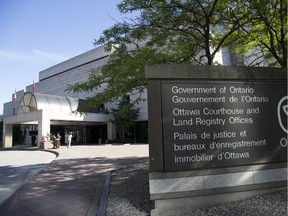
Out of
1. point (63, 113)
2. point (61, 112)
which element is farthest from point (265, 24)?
point (63, 113)

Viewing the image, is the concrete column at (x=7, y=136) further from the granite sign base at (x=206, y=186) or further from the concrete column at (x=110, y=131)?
the granite sign base at (x=206, y=186)

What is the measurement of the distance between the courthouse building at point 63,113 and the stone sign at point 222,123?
797 centimetres

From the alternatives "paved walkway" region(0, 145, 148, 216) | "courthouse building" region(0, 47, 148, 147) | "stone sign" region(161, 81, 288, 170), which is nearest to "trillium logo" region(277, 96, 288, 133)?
"stone sign" region(161, 81, 288, 170)

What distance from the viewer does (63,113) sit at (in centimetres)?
3631

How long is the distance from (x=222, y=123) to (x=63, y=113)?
32.8 metres

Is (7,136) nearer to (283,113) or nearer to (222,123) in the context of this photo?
(222,123)

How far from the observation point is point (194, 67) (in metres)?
5.57

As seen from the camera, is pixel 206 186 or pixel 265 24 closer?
pixel 206 186

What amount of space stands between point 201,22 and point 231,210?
228 inches

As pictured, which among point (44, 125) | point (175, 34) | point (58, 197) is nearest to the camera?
point (58, 197)

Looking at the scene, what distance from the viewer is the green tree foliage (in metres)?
7.70

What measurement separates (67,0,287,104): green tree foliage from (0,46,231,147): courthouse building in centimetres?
417

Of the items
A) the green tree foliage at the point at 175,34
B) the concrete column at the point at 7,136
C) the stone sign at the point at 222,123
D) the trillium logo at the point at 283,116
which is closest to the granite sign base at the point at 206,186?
the stone sign at the point at 222,123

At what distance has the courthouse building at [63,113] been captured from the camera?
1359 inches
